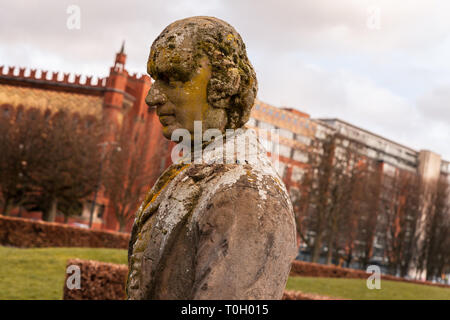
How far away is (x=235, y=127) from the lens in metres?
2.64

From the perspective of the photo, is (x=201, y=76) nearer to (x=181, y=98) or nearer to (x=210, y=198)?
(x=181, y=98)

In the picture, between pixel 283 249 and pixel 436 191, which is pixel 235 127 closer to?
pixel 283 249

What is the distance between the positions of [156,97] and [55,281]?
14.0m

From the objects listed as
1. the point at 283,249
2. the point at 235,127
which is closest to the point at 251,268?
the point at 283,249

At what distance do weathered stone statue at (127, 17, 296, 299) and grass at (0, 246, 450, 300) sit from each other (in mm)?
11687

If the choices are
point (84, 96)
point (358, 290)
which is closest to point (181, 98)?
point (358, 290)

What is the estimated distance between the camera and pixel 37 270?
16.2 metres

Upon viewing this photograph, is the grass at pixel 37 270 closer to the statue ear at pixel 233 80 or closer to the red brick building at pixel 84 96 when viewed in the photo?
the statue ear at pixel 233 80

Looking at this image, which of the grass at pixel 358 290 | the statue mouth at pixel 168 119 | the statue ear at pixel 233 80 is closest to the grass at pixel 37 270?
the grass at pixel 358 290

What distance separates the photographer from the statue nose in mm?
2580

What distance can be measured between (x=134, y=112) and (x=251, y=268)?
195ft

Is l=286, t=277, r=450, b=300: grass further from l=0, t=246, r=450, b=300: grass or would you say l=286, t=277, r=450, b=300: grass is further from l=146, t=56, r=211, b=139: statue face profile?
l=146, t=56, r=211, b=139: statue face profile
